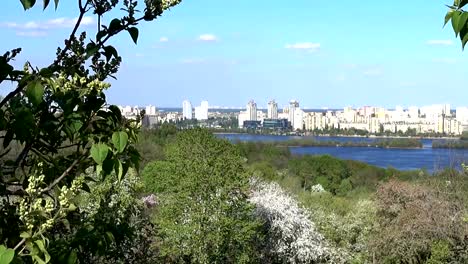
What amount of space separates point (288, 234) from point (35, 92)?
18.0 m

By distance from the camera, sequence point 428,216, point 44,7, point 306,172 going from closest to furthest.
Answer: point 44,7
point 428,216
point 306,172

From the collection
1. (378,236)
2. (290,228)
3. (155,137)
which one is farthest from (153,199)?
(155,137)

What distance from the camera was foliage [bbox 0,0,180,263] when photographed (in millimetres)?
1567

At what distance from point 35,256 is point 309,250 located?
58.9 ft

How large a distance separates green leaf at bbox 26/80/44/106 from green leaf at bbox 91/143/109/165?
19 cm

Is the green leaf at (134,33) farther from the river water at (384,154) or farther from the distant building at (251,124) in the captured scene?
the distant building at (251,124)

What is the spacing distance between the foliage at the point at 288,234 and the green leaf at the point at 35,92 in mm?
17283

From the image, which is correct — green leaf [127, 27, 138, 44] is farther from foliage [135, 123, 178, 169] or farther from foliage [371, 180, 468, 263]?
foliage [135, 123, 178, 169]

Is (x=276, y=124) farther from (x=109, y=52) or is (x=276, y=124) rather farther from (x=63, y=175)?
(x=63, y=175)

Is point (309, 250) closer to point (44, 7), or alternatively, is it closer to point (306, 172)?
point (44, 7)

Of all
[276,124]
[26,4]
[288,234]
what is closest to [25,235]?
[26,4]

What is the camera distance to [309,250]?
18.9m

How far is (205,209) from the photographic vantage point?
15.0 metres

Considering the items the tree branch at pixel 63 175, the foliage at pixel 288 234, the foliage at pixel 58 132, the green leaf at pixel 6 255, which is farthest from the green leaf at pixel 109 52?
the foliage at pixel 288 234
